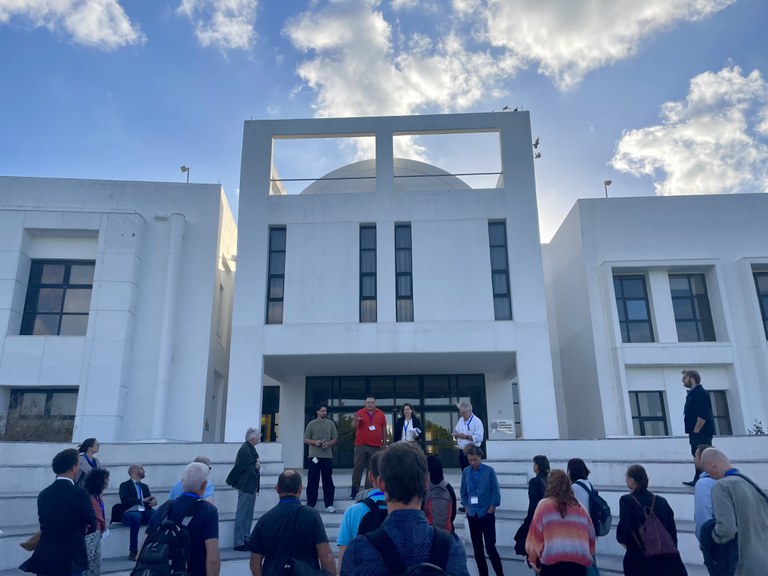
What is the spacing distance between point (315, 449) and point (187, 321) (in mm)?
8081

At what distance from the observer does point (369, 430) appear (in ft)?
34.8

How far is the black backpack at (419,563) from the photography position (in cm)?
234

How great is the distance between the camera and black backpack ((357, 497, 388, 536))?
381cm

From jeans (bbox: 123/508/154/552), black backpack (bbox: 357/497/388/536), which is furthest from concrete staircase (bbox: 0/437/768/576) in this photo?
black backpack (bbox: 357/497/388/536)

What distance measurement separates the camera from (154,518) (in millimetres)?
4410

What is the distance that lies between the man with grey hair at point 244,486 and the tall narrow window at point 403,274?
7818mm

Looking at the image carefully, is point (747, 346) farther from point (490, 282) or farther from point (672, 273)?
point (490, 282)

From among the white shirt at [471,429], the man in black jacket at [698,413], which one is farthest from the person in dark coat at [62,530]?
the man in black jacket at [698,413]

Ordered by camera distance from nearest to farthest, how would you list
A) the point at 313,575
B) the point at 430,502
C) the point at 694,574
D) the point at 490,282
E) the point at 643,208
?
the point at 313,575 → the point at 430,502 → the point at 694,574 → the point at 490,282 → the point at 643,208

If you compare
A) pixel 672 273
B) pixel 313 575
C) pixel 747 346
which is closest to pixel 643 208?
pixel 672 273

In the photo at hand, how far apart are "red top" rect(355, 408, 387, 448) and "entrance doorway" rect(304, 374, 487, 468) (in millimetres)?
8072

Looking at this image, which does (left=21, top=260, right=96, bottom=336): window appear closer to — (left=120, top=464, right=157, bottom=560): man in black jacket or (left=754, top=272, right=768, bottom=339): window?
(left=120, top=464, right=157, bottom=560): man in black jacket

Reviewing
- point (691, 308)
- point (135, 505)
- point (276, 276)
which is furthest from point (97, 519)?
point (691, 308)

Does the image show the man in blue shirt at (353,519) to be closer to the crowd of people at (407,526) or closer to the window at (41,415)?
the crowd of people at (407,526)
